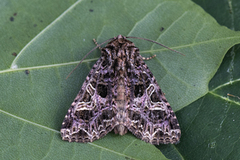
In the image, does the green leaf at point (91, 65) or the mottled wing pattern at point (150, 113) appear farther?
the mottled wing pattern at point (150, 113)

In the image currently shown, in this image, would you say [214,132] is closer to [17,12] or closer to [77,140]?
[77,140]

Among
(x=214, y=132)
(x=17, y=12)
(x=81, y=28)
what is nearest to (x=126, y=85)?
(x=81, y=28)

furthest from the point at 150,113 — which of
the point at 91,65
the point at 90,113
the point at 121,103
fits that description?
the point at 91,65

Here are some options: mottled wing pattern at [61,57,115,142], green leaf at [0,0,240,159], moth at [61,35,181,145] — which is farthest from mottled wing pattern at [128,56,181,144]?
mottled wing pattern at [61,57,115,142]

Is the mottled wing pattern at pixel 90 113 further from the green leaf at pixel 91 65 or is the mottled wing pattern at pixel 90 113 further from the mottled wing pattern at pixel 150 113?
the mottled wing pattern at pixel 150 113

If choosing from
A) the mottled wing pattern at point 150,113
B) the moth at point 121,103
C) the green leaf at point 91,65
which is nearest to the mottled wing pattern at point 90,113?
the moth at point 121,103

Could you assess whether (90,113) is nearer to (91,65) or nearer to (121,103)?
(121,103)

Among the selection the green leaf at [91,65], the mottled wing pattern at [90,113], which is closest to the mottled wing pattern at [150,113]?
the green leaf at [91,65]
